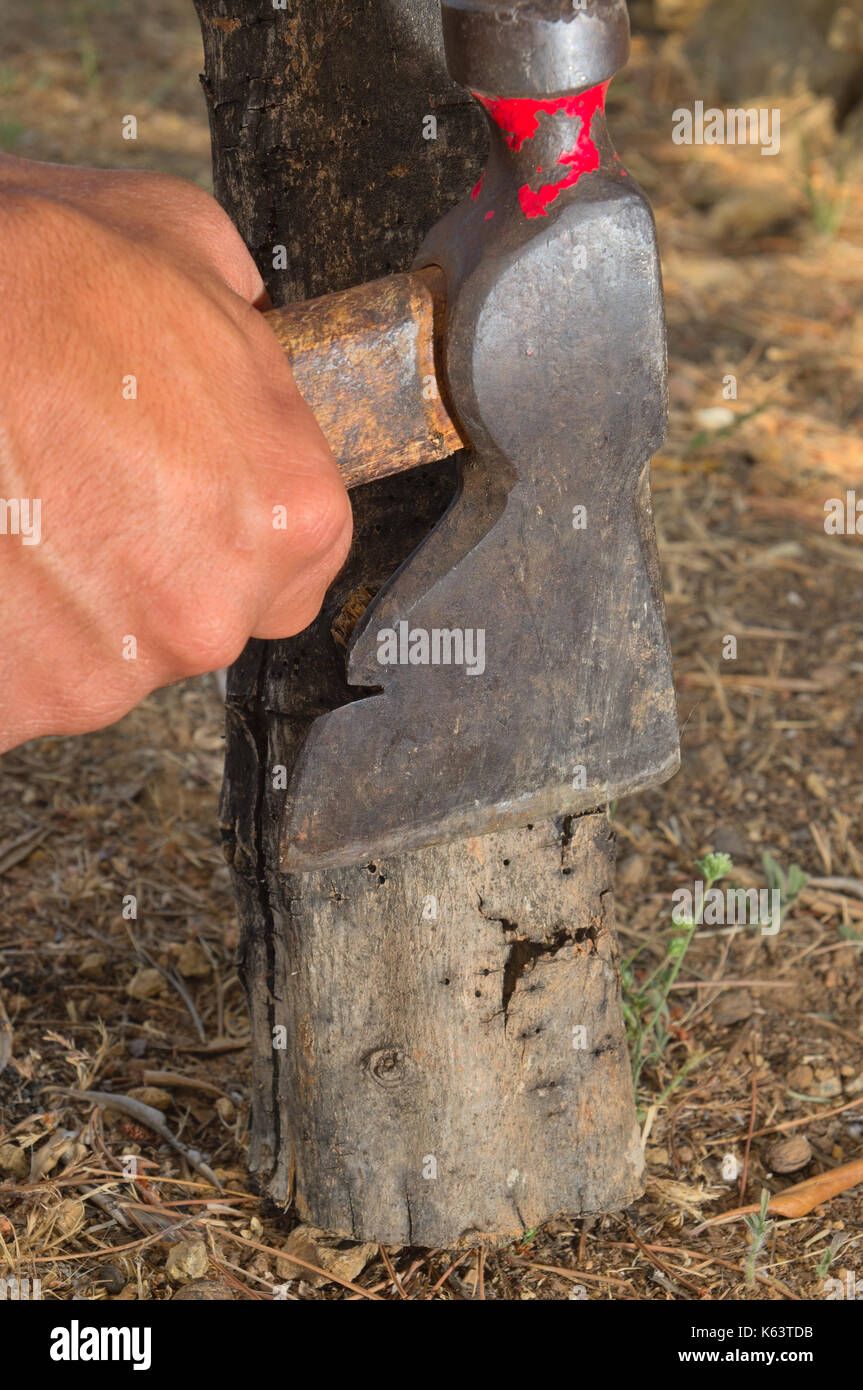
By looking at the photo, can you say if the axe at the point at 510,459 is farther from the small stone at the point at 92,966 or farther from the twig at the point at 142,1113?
the small stone at the point at 92,966

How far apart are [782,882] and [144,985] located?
111 cm

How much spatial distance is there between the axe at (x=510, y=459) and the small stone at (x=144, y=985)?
0.90 meters

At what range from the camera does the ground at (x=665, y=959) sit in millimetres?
1814

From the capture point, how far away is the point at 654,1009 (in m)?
2.20

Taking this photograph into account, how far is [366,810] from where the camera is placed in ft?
4.61

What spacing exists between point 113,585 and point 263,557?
14cm

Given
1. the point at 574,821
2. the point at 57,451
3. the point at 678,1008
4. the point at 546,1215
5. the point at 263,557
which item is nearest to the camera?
the point at 57,451

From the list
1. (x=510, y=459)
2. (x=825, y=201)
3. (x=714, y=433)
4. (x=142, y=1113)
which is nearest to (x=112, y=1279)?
(x=142, y=1113)

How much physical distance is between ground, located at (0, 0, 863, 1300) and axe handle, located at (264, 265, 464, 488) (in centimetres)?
107

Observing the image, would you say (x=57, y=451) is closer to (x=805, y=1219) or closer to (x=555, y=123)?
(x=555, y=123)

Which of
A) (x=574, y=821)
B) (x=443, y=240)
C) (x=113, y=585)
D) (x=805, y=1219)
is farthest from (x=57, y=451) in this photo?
(x=805, y=1219)

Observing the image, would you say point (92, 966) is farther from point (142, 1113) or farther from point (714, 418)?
point (714, 418)

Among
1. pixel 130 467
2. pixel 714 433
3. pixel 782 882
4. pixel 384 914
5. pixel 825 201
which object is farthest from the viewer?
pixel 825 201

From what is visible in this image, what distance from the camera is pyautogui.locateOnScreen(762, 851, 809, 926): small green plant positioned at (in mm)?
2352
